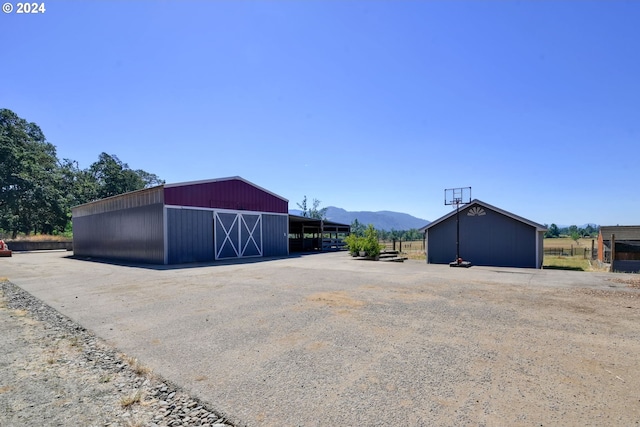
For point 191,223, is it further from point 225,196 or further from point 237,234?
point 237,234

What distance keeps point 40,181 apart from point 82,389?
45983 mm

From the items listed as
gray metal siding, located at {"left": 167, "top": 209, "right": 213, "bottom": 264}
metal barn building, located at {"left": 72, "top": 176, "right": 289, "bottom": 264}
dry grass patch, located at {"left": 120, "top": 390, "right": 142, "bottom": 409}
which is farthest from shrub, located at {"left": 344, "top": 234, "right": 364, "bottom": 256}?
dry grass patch, located at {"left": 120, "top": 390, "right": 142, "bottom": 409}

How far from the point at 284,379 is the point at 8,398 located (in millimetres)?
2566

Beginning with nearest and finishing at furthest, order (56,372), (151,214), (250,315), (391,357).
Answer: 1. (56,372)
2. (391,357)
3. (250,315)
4. (151,214)

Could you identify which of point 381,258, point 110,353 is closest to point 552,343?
point 110,353

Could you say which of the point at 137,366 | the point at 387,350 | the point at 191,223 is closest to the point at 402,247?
the point at 191,223

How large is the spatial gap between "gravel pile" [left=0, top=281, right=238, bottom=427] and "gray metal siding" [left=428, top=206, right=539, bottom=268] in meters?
17.0

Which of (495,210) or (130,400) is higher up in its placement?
(495,210)

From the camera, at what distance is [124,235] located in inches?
753

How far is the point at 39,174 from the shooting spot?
3781 centimetres

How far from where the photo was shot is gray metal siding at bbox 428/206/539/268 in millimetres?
16125

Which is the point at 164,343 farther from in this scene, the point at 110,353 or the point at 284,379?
the point at 284,379

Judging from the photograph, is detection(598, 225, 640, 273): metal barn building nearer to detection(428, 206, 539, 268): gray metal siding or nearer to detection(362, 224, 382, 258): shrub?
detection(428, 206, 539, 268): gray metal siding

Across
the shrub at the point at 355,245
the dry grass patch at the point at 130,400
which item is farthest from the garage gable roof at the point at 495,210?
the dry grass patch at the point at 130,400
